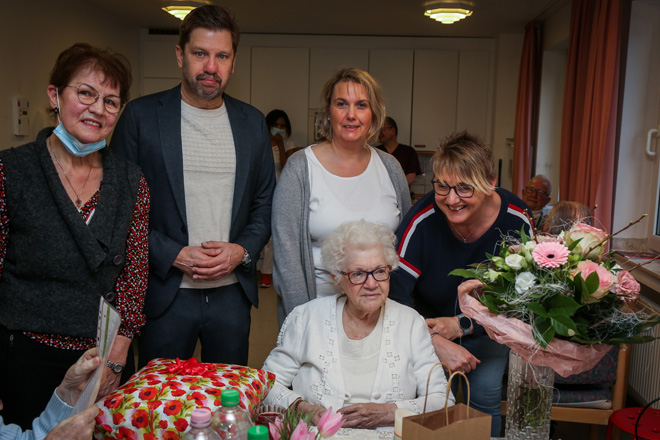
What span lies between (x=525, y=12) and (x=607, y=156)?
2.65 meters

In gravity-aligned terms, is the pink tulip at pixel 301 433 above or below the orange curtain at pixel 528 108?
below

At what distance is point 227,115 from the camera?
2.21m

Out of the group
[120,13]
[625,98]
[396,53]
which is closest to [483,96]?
[396,53]

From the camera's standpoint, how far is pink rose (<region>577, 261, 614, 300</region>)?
1257 mm

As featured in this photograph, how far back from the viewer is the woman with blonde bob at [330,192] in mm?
2180

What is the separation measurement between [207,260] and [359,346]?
0.59 meters

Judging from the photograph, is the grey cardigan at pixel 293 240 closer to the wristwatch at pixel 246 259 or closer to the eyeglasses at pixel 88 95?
the wristwatch at pixel 246 259

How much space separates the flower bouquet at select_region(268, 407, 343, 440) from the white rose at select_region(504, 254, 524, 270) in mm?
530

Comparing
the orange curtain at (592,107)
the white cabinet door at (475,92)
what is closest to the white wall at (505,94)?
the white cabinet door at (475,92)

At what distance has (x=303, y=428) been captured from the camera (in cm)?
106

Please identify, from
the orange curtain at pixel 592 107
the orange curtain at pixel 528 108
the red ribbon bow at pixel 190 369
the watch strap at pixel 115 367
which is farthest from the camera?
the orange curtain at pixel 528 108

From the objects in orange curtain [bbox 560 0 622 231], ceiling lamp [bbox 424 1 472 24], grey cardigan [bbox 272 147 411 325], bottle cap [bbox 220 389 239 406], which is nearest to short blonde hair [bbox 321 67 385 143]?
grey cardigan [bbox 272 147 411 325]

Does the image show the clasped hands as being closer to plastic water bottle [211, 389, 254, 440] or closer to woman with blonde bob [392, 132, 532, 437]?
woman with blonde bob [392, 132, 532, 437]

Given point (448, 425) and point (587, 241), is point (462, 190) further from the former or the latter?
point (448, 425)
